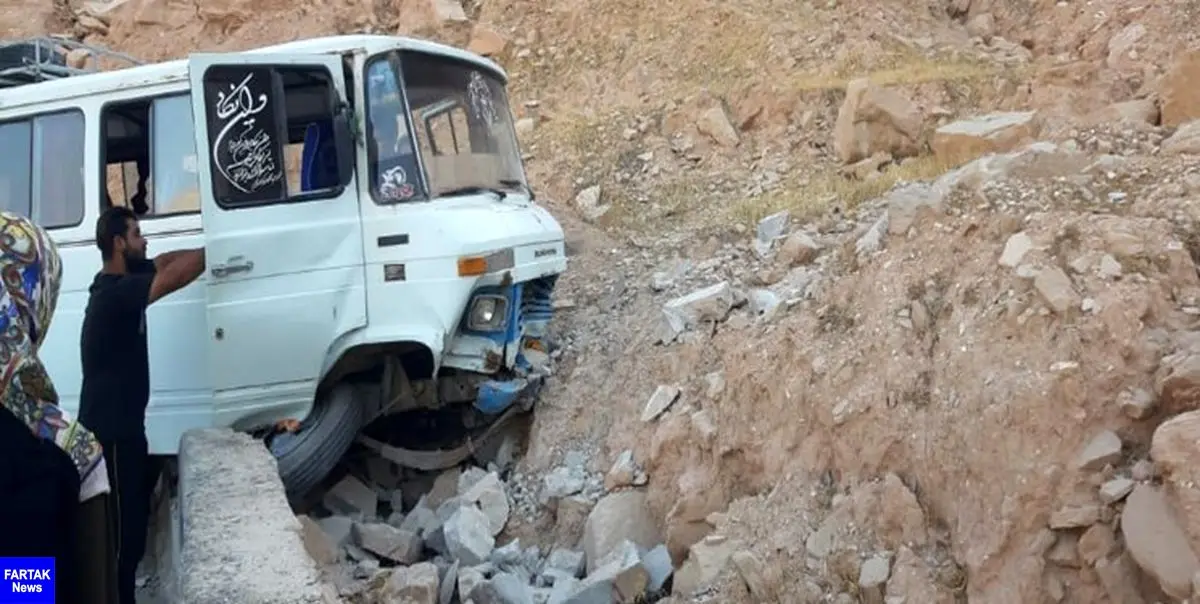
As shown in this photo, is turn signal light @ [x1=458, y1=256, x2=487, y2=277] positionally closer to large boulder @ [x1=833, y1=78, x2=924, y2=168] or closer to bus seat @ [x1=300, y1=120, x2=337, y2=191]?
bus seat @ [x1=300, y1=120, x2=337, y2=191]

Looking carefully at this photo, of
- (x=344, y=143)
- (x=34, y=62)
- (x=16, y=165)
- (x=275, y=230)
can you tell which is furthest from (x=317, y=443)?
(x=34, y=62)

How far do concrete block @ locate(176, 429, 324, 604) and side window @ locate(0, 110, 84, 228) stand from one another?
1.51m

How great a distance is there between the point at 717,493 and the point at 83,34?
1377 cm

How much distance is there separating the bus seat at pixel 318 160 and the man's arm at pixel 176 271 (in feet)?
2.15

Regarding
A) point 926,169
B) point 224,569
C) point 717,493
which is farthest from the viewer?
point 926,169

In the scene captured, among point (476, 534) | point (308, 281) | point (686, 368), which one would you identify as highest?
point (308, 281)

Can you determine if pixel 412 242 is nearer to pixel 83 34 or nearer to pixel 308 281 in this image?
pixel 308 281

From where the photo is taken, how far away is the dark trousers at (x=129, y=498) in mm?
4973

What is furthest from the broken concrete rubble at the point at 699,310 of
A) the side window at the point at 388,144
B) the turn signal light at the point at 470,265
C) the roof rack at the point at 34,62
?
the roof rack at the point at 34,62

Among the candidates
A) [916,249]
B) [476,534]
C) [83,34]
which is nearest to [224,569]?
[476,534]

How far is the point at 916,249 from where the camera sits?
5738 mm

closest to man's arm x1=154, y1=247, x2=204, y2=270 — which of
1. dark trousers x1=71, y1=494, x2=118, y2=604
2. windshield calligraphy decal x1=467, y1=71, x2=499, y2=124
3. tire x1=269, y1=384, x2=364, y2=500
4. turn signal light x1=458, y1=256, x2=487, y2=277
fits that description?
tire x1=269, y1=384, x2=364, y2=500

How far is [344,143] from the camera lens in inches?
231

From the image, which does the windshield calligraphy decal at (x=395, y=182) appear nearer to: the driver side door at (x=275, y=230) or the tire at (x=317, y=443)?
the driver side door at (x=275, y=230)
